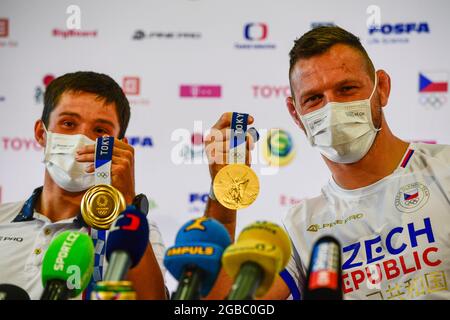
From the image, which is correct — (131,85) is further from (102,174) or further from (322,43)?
(102,174)

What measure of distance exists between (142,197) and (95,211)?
36cm

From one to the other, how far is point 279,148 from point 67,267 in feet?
7.27

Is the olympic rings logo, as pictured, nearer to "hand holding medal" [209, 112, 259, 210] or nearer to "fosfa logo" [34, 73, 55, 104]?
"hand holding medal" [209, 112, 259, 210]

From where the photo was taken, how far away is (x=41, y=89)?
11.5 feet

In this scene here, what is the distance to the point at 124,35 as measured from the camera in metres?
3.47

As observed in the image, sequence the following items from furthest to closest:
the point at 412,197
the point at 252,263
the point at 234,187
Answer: the point at 412,197, the point at 234,187, the point at 252,263

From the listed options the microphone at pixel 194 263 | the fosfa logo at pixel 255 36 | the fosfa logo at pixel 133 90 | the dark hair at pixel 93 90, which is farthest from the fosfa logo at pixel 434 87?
the microphone at pixel 194 263

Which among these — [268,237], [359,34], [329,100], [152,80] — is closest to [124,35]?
[152,80]

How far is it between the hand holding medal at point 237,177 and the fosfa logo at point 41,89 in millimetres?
2060

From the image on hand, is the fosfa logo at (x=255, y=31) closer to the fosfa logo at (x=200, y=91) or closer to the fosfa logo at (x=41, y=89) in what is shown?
the fosfa logo at (x=200, y=91)

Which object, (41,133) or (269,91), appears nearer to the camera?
(41,133)

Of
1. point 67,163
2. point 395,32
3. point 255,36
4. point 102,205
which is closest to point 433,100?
point 395,32

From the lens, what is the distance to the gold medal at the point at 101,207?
156 cm

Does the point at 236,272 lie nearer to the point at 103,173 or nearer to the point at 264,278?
the point at 264,278
